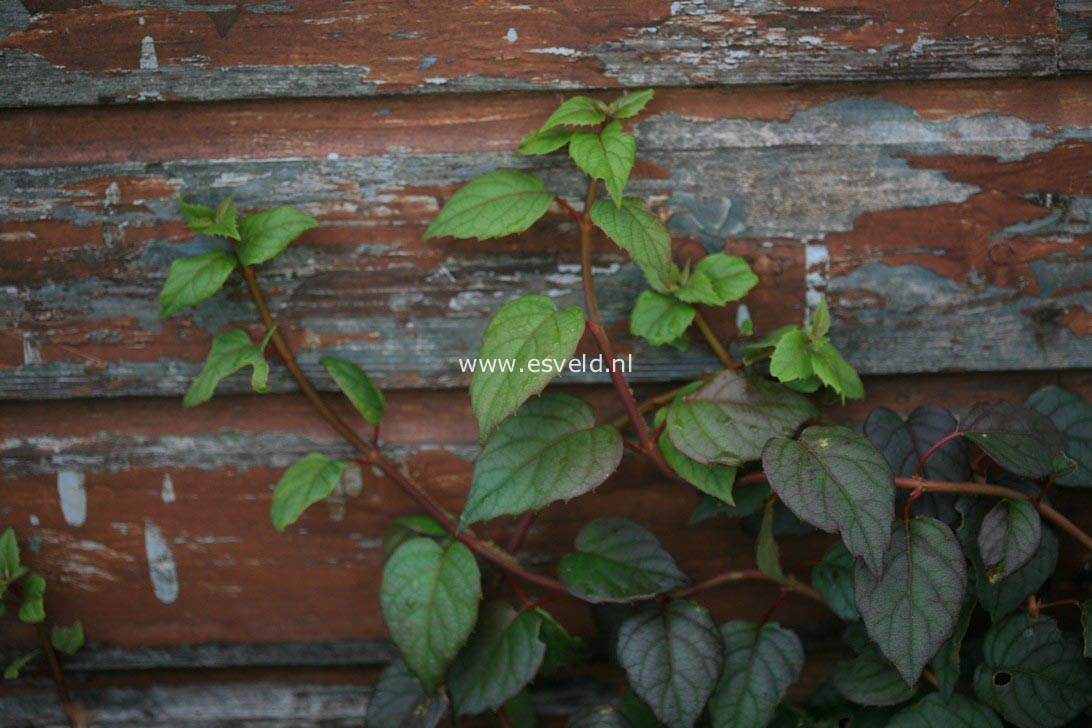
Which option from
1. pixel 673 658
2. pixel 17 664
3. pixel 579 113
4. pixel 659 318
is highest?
pixel 579 113

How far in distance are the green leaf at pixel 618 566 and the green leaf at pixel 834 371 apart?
0.27 meters

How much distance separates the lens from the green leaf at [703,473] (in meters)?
0.92

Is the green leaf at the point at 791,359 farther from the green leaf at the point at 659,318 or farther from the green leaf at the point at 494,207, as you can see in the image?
the green leaf at the point at 494,207

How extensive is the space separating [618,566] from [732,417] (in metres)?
0.23

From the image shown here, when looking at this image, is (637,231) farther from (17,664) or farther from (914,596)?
(17,664)

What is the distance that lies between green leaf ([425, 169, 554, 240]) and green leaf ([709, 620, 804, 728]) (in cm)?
55

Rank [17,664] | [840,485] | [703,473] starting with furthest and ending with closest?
1. [17,664]
2. [703,473]
3. [840,485]

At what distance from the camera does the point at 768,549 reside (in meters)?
0.99

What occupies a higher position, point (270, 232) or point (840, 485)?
point (270, 232)

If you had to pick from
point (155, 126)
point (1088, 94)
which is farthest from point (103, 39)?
point (1088, 94)

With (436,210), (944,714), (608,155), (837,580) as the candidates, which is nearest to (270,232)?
(436,210)

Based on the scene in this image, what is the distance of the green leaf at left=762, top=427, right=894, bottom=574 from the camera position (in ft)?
2.68

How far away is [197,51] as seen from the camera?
1.01 m

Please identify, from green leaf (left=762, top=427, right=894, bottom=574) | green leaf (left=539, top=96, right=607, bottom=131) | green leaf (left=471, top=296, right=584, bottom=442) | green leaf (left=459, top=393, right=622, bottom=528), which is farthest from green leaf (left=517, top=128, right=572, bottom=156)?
green leaf (left=762, top=427, right=894, bottom=574)
